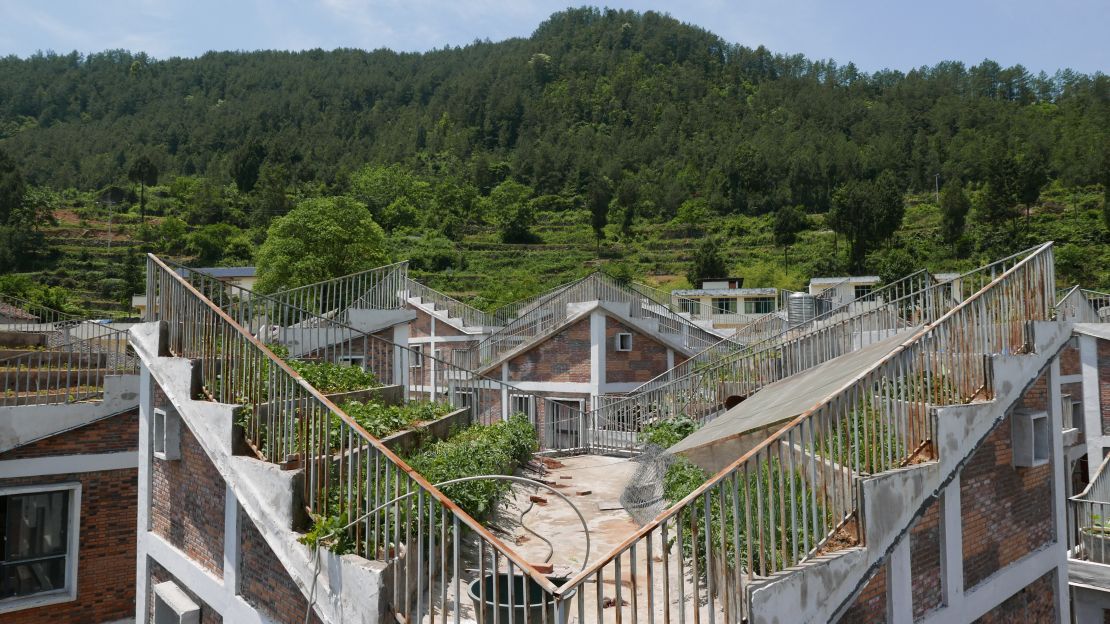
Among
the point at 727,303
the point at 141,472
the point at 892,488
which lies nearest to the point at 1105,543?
the point at 892,488

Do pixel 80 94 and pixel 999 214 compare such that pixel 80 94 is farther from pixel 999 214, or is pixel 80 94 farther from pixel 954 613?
pixel 954 613

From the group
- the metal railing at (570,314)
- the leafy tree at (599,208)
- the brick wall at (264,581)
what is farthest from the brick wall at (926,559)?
the leafy tree at (599,208)

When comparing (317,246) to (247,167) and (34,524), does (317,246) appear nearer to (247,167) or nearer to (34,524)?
(34,524)

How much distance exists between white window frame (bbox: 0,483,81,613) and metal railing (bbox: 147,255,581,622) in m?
4.41

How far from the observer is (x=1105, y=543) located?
15711mm

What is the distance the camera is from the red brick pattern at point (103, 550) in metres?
11.2

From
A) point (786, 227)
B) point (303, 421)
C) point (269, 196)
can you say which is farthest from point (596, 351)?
point (269, 196)

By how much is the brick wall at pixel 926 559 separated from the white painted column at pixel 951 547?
0.23ft

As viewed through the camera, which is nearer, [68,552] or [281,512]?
[281,512]

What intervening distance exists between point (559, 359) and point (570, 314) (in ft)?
4.58

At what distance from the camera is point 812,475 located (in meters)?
5.64

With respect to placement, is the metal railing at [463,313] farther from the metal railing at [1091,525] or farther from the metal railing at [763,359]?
the metal railing at [1091,525]

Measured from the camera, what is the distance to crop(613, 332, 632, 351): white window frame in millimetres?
21375

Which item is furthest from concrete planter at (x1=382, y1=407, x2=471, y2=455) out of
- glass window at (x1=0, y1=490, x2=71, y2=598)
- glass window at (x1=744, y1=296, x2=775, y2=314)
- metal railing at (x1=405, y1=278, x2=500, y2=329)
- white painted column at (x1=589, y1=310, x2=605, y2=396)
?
glass window at (x1=744, y1=296, x2=775, y2=314)
